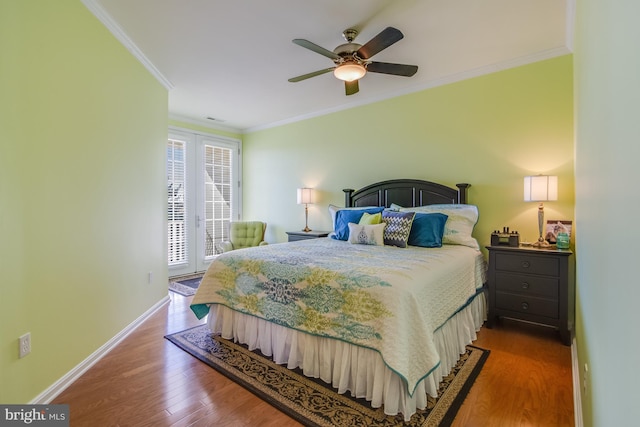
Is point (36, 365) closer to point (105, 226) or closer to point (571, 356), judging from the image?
Result: point (105, 226)

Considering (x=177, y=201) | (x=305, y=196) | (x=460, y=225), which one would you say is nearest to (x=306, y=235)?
(x=305, y=196)

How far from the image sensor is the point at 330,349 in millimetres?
2004

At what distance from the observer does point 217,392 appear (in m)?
1.99

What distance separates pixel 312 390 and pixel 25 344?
5.66ft

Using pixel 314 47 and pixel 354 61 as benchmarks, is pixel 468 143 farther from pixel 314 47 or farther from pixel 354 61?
pixel 314 47

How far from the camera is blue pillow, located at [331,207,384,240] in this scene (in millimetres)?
3628

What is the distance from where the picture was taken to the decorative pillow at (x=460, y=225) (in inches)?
121

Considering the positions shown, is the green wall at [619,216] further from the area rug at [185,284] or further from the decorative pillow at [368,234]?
the area rug at [185,284]

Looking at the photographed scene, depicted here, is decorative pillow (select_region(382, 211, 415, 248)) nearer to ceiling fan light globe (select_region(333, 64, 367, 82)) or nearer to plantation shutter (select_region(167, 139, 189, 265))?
ceiling fan light globe (select_region(333, 64, 367, 82))

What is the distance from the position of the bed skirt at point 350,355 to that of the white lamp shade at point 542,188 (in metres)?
1.11

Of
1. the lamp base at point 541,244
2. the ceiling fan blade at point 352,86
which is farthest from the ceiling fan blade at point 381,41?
the lamp base at point 541,244

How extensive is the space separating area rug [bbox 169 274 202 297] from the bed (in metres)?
1.69

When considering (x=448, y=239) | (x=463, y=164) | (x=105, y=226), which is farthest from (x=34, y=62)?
(x=463, y=164)

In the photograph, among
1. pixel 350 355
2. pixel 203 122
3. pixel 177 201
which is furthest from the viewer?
pixel 203 122
